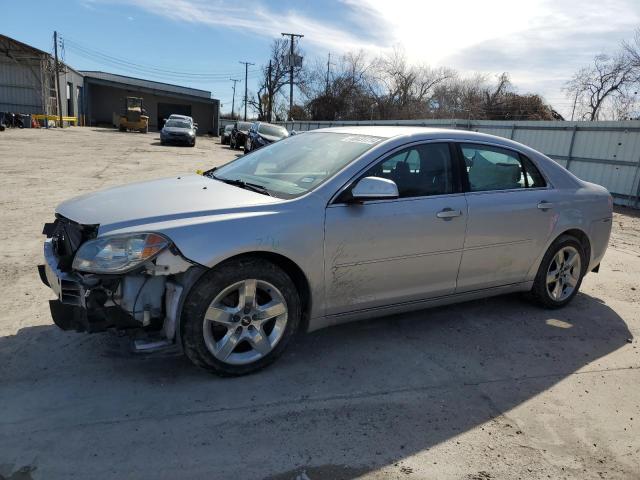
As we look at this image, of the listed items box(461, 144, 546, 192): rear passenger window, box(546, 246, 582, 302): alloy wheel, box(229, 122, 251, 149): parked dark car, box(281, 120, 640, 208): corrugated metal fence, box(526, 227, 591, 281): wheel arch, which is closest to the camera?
box(461, 144, 546, 192): rear passenger window

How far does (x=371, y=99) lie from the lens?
168ft

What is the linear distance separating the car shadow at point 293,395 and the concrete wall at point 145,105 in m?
56.2

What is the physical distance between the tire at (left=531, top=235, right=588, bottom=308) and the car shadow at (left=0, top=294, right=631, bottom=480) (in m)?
0.50

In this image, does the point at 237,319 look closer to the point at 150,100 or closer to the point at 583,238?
the point at 583,238

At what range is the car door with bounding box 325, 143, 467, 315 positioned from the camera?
140 inches

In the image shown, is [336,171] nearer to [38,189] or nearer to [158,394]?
[158,394]

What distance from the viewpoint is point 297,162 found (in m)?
4.08

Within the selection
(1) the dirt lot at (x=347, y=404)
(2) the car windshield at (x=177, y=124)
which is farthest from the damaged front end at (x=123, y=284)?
(2) the car windshield at (x=177, y=124)

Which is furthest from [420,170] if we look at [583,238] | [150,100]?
[150,100]

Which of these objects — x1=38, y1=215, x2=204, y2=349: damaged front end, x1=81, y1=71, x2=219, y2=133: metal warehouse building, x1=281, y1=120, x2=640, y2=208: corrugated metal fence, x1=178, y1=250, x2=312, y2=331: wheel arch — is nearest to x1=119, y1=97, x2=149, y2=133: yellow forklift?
x1=81, y1=71, x2=219, y2=133: metal warehouse building

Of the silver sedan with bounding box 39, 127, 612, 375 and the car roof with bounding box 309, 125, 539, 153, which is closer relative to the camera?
the silver sedan with bounding box 39, 127, 612, 375

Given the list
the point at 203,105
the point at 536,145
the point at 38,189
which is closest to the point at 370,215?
the point at 38,189

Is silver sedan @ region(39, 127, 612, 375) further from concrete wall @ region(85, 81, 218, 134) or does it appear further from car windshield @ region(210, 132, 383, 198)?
concrete wall @ region(85, 81, 218, 134)

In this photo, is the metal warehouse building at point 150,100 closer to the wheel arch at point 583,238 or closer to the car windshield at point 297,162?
the car windshield at point 297,162
